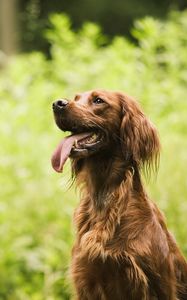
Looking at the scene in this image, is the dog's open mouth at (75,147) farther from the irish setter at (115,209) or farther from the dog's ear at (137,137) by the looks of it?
the dog's ear at (137,137)

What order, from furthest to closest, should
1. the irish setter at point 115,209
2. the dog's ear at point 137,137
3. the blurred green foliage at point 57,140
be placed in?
the blurred green foliage at point 57,140 → the dog's ear at point 137,137 → the irish setter at point 115,209

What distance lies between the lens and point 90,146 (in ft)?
14.5

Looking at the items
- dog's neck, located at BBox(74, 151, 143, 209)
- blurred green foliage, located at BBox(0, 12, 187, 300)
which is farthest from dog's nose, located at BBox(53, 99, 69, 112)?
blurred green foliage, located at BBox(0, 12, 187, 300)

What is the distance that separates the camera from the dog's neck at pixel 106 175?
4.51 meters

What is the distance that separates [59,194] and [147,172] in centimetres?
270

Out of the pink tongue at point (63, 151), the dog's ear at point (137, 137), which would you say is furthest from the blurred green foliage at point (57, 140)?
the dog's ear at point (137, 137)

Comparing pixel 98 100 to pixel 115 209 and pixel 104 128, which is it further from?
pixel 115 209

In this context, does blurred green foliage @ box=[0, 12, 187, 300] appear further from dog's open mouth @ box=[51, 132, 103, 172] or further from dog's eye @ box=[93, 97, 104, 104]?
dog's eye @ box=[93, 97, 104, 104]

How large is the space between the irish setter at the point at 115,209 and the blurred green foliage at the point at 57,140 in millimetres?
458

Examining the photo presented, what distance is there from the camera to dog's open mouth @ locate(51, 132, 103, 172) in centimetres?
438

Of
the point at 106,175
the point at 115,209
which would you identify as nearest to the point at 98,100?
the point at 106,175

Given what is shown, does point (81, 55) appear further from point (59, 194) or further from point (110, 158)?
point (110, 158)

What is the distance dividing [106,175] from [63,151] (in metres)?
0.33

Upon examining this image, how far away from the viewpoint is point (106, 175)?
4.55 metres
